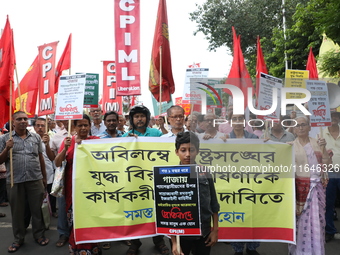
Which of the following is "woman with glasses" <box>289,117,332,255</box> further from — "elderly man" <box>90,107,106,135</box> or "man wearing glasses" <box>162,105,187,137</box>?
"elderly man" <box>90,107,106,135</box>

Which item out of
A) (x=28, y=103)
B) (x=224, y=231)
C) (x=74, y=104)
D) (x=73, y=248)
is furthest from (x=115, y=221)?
(x=28, y=103)

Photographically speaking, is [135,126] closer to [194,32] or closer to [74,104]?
[74,104]

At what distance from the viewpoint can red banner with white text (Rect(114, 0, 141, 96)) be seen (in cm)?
577

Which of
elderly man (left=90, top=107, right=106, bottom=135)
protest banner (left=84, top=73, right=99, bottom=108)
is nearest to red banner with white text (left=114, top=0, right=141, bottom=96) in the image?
elderly man (left=90, top=107, right=106, bottom=135)

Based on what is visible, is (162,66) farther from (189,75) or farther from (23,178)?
(23,178)

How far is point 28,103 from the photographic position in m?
5.85

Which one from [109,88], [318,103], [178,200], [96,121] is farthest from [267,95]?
[109,88]

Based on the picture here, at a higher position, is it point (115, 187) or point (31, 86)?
point (31, 86)

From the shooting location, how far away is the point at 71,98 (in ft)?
13.4

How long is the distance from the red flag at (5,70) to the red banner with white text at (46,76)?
510mm

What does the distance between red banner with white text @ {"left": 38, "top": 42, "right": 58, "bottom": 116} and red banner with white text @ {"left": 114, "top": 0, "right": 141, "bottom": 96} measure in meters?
1.07

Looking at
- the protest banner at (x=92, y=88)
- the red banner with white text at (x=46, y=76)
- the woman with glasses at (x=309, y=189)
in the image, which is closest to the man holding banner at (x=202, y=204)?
the woman with glasses at (x=309, y=189)

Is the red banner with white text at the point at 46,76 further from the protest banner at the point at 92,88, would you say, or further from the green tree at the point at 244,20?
the green tree at the point at 244,20

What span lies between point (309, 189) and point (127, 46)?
12.5 feet
